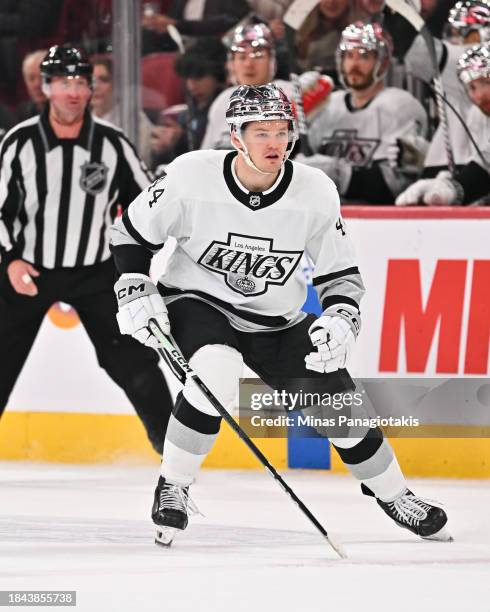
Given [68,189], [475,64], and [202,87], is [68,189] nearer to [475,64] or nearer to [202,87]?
[202,87]

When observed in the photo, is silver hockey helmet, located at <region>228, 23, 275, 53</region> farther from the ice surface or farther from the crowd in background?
the ice surface

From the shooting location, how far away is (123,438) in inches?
212

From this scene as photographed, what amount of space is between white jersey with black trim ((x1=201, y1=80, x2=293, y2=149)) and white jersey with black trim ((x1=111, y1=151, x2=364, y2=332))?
1912mm

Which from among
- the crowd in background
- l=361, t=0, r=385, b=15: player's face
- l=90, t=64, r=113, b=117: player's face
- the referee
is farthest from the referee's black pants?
l=361, t=0, r=385, b=15: player's face

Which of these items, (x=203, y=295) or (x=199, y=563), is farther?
(x=203, y=295)

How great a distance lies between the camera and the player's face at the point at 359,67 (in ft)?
18.6

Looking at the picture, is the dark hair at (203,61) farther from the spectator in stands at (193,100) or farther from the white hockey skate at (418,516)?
the white hockey skate at (418,516)

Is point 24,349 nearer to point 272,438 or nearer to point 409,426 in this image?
point 272,438

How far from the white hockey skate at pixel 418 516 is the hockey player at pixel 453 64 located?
182cm

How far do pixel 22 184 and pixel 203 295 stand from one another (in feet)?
4.57

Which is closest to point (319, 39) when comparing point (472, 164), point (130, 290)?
point (472, 164)

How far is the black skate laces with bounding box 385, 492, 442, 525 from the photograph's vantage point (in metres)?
3.92

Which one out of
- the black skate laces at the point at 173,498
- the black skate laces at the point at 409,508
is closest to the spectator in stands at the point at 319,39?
the black skate laces at the point at 409,508

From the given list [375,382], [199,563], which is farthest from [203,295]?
[375,382]
